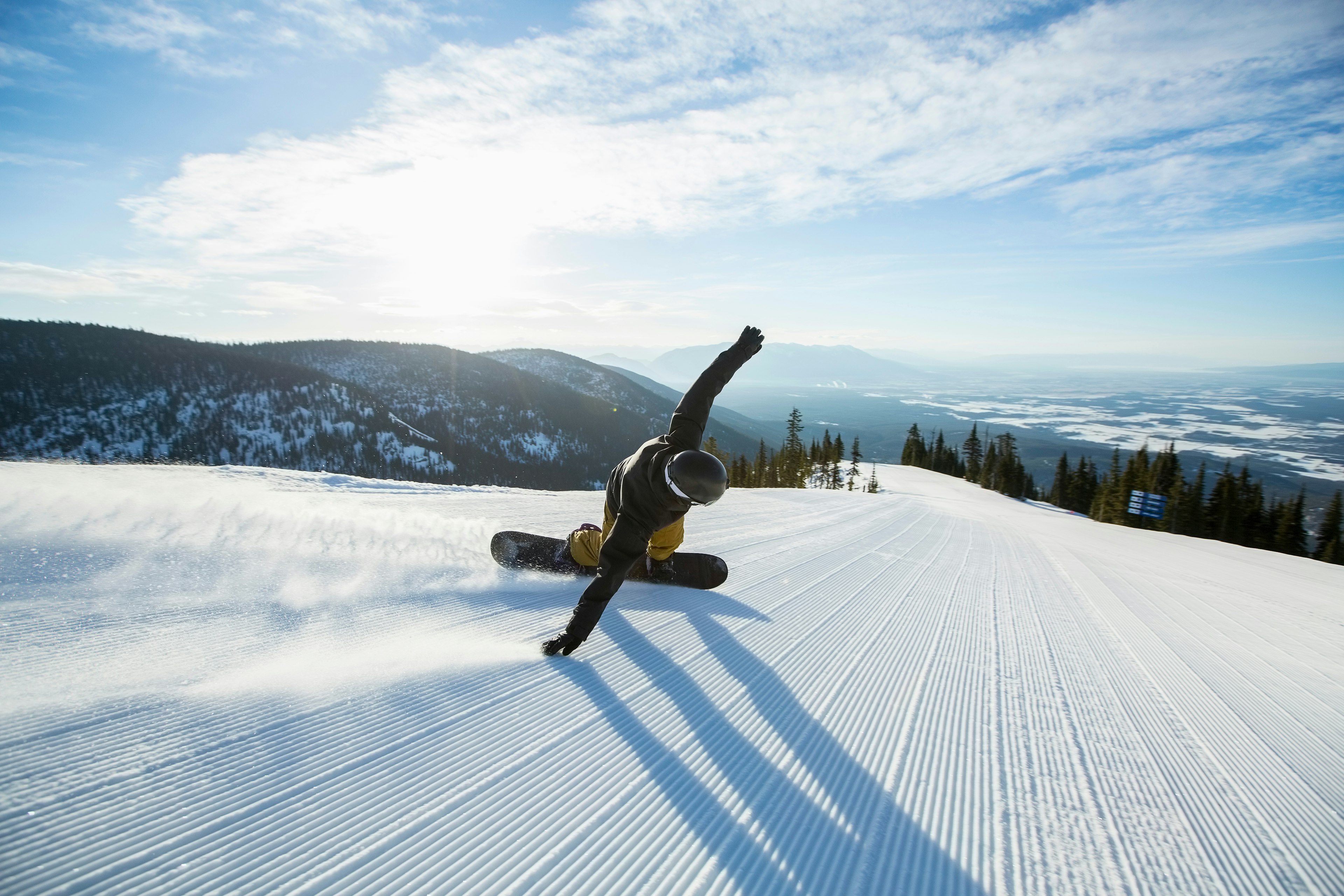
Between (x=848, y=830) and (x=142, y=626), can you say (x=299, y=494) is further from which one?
(x=848, y=830)

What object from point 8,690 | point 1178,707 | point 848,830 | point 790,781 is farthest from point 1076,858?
point 8,690

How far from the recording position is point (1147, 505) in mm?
32062

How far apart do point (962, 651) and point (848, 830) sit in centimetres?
200

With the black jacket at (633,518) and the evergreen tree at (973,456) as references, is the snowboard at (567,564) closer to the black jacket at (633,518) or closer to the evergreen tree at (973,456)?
the black jacket at (633,518)

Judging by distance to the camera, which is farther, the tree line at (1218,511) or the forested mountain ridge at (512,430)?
the forested mountain ridge at (512,430)

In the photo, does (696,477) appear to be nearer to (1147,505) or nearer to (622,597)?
(622,597)

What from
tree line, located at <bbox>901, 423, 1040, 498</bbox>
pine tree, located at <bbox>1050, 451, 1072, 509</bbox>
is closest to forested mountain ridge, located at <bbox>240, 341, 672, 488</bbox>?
tree line, located at <bbox>901, 423, 1040, 498</bbox>

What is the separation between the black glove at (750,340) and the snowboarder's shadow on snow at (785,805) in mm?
2564

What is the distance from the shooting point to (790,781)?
210 centimetres

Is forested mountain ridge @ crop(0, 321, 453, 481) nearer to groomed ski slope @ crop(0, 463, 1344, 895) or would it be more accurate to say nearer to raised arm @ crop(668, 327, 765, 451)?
groomed ski slope @ crop(0, 463, 1344, 895)

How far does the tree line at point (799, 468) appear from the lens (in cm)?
5719

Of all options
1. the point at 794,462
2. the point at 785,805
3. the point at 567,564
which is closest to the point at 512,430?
the point at 794,462

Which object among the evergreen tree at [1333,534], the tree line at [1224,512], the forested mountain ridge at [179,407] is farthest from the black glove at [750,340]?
the forested mountain ridge at [179,407]

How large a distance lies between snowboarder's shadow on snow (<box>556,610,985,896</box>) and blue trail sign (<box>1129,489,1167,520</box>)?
38.2 m
